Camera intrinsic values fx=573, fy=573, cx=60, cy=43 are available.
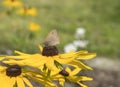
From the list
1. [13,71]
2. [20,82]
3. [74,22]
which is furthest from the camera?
[74,22]

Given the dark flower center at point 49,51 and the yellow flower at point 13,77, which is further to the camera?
the dark flower center at point 49,51

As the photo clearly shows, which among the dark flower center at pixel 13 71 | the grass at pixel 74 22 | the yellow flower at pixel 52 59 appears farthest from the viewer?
the grass at pixel 74 22

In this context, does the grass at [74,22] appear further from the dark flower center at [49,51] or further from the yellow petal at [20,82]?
the yellow petal at [20,82]

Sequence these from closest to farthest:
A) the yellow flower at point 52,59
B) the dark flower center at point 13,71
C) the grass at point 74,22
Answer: the yellow flower at point 52,59 < the dark flower center at point 13,71 < the grass at point 74,22

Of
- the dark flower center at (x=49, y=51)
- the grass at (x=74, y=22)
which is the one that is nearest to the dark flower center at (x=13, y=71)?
the dark flower center at (x=49, y=51)

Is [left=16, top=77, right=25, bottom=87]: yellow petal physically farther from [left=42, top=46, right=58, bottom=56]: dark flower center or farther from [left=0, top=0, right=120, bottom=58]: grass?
[left=0, top=0, right=120, bottom=58]: grass

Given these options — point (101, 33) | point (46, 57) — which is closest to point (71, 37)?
point (101, 33)

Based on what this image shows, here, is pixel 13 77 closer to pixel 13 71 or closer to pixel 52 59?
pixel 13 71

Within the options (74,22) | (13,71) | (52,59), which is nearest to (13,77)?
(13,71)

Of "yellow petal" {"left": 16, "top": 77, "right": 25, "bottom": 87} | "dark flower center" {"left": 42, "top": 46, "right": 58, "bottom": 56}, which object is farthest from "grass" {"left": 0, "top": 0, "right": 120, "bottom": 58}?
"yellow petal" {"left": 16, "top": 77, "right": 25, "bottom": 87}
